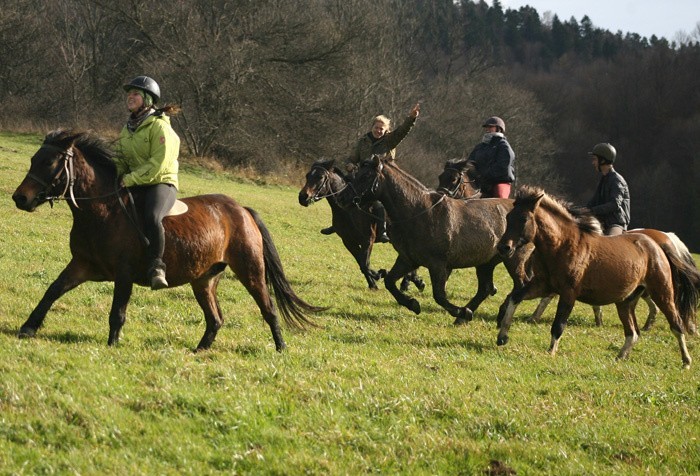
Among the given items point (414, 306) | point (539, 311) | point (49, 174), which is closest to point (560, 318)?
point (414, 306)

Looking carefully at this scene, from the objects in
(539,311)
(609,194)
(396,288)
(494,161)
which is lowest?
(539,311)

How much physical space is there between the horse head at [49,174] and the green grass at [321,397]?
1448 millimetres

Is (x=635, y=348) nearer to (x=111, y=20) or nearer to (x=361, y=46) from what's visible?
(x=111, y=20)

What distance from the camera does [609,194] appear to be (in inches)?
527

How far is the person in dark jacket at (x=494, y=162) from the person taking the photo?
47.2 ft

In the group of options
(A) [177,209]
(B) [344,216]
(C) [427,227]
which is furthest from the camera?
(B) [344,216]

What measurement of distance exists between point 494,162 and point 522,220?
422 cm

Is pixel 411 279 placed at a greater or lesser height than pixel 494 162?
lesser

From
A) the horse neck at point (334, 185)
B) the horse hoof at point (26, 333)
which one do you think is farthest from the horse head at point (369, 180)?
the horse hoof at point (26, 333)

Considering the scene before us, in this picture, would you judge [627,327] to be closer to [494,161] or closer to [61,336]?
[494,161]

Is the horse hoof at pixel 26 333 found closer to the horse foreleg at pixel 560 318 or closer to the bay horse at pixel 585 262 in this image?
the bay horse at pixel 585 262

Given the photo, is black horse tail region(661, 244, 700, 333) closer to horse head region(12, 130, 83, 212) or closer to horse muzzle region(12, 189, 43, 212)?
horse head region(12, 130, 83, 212)

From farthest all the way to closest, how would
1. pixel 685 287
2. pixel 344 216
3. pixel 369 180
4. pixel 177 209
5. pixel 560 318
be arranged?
pixel 344 216, pixel 369 180, pixel 685 287, pixel 560 318, pixel 177 209

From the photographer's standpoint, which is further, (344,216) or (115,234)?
(344,216)
